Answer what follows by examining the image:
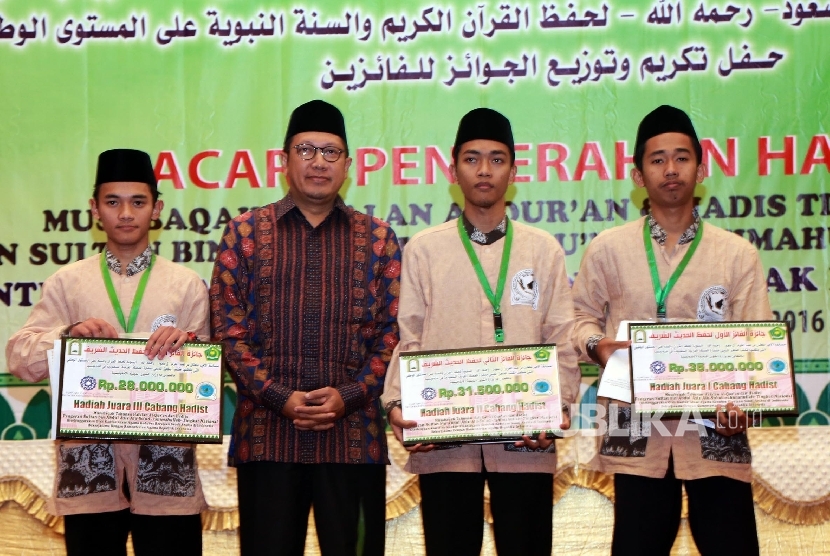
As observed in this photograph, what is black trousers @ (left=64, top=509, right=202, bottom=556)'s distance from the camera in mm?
3295

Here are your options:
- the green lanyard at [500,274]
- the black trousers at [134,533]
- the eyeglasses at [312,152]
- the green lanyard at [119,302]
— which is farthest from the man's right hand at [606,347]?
the green lanyard at [119,302]

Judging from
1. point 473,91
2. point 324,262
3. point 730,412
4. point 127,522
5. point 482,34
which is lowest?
point 127,522

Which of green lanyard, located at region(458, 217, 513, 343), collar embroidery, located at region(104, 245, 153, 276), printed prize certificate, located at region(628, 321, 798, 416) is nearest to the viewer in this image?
printed prize certificate, located at region(628, 321, 798, 416)

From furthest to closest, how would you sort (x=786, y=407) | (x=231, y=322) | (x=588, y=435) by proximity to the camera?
(x=588, y=435), (x=231, y=322), (x=786, y=407)

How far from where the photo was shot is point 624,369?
3.14 metres

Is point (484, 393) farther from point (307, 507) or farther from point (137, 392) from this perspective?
point (137, 392)

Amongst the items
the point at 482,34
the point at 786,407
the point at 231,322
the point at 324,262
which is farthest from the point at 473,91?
the point at 786,407

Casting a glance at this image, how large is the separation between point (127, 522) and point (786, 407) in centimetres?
245

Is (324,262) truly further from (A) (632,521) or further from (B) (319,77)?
(B) (319,77)

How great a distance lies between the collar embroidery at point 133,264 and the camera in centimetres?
351

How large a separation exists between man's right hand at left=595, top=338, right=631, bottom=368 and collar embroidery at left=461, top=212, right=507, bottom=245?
1.85 feet

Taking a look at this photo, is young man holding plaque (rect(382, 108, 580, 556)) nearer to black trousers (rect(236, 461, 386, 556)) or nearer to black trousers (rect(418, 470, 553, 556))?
black trousers (rect(418, 470, 553, 556))

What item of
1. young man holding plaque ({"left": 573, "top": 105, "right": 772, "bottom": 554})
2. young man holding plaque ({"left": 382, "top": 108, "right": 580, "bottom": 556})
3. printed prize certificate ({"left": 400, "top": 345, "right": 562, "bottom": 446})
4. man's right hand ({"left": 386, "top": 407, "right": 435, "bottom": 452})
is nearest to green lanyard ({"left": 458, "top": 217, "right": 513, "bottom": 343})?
young man holding plaque ({"left": 382, "top": 108, "right": 580, "bottom": 556})

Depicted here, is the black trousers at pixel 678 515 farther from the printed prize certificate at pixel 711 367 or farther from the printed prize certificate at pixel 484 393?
the printed prize certificate at pixel 484 393
